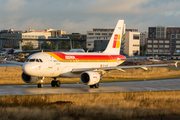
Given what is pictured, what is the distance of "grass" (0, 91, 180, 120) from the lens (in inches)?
733

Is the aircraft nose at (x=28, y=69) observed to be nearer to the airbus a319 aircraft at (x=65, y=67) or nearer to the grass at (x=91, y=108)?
the airbus a319 aircraft at (x=65, y=67)

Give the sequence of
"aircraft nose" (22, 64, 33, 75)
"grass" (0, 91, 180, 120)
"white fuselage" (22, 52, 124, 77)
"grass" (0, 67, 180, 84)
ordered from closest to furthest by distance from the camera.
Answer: "grass" (0, 91, 180, 120)
"aircraft nose" (22, 64, 33, 75)
"white fuselage" (22, 52, 124, 77)
"grass" (0, 67, 180, 84)

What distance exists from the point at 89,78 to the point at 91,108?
45.0ft

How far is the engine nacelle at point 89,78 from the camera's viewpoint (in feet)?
116

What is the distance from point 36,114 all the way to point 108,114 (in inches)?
181

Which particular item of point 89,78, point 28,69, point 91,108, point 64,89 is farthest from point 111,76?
point 91,108

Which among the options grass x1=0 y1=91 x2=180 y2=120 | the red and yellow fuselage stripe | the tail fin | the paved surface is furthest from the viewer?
the tail fin

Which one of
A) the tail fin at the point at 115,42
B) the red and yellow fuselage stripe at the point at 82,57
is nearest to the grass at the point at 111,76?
the tail fin at the point at 115,42

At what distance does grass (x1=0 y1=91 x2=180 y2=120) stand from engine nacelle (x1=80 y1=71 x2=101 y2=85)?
6.71m

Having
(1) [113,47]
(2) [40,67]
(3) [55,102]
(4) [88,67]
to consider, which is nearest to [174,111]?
(3) [55,102]

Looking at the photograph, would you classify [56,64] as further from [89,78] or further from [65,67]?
[89,78]

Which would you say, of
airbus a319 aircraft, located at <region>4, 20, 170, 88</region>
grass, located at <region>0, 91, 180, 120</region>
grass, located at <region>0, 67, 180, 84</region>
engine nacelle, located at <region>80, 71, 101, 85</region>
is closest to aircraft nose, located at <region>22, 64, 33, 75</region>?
airbus a319 aircraft, located at <region>4, 20, 170, 88</region>

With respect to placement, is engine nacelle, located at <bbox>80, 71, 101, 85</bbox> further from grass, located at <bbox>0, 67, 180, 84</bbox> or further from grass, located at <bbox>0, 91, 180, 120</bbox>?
grass, located at <bbox>0, 67, 180, 84</bbox>

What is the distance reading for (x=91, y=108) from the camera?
71.3 feet
